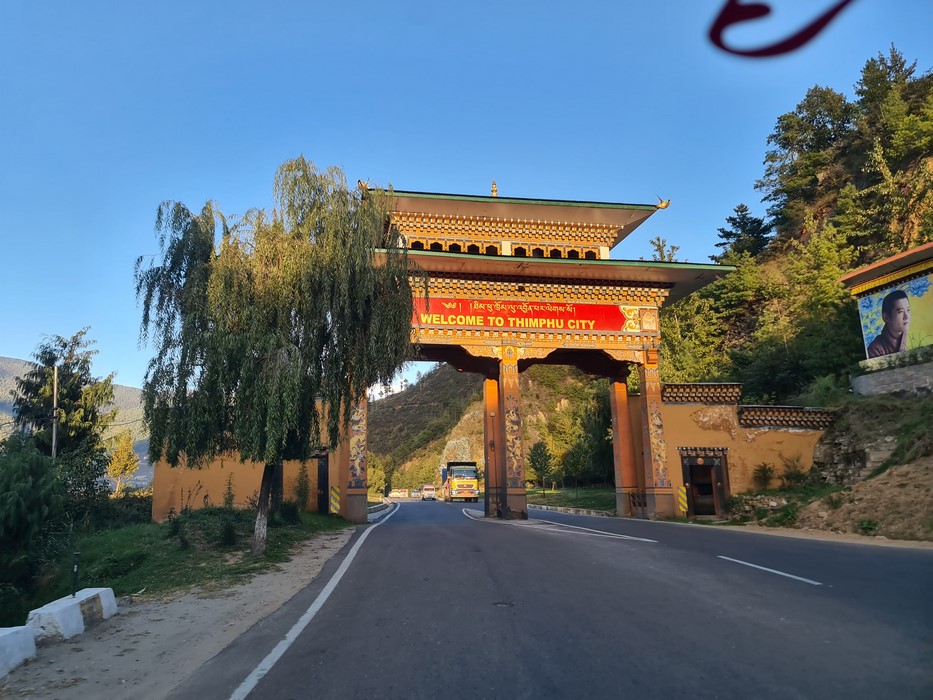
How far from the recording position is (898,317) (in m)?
24.0

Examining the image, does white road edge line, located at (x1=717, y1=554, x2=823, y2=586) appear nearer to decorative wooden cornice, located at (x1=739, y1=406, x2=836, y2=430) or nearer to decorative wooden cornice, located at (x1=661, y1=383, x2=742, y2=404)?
decorative wooden cornice, located at (x1=661, y1=383, x2=742, y2=404)

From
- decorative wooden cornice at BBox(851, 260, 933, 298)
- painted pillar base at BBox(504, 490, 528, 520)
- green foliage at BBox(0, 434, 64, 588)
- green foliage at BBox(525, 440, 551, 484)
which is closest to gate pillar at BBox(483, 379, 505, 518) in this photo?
painted pillar base at BBox(504, 490, 528, 520)

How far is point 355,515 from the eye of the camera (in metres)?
23.2

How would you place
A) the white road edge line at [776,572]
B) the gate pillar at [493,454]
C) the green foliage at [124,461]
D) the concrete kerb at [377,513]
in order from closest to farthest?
the white road edge line at [776,572] < the gate pillar at [493,454] < the concrete kerb at [377,513] < the green foliage at [124,461]

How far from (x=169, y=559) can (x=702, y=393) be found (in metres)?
20.9

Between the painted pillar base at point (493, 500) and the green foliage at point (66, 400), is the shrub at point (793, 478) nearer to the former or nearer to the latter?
the painted pillar base at point (493, 500)

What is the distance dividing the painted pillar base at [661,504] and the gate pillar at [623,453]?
1975 millimetres

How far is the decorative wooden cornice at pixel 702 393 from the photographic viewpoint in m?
24.8

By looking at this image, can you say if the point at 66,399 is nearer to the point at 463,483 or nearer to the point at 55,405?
the point at 55,405

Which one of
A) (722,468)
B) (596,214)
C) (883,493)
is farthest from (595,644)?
(596,214)

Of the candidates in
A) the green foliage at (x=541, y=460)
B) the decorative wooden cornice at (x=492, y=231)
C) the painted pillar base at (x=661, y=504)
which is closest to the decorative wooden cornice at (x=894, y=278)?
the decorative wooden cornice at (x=492, y=231)

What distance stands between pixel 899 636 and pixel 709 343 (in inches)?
1493

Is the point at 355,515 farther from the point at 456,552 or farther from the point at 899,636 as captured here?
the point at 899,636

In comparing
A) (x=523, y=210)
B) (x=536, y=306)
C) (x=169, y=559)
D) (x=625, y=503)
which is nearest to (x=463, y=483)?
(x=625, y=503)
